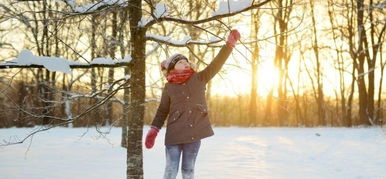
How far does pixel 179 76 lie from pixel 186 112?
13.1 inches

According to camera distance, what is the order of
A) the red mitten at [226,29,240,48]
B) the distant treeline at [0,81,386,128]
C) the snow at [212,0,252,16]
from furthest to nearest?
the distant treeline at [0,81,386,128] → the red mitten at [226,29,240,48] → the snow at [212,0,252,16]

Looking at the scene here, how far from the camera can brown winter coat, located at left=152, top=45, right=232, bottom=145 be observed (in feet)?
11.3

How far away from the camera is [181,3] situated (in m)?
3.73

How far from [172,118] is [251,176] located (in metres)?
2.45

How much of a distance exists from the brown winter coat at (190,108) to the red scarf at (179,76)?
0.14 feet

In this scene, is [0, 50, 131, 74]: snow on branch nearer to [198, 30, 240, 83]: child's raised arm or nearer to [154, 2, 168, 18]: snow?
[154, 2, 168, 18]: snow

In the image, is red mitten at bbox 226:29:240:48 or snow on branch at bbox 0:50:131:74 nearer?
snow on branch at bbox 0:50:131:74

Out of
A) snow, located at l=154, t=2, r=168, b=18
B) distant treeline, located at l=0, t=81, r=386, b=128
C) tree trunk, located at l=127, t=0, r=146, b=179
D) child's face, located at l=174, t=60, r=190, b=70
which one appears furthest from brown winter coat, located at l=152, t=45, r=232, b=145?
distant treeline, located at l=0, t=81, r=386, b=128

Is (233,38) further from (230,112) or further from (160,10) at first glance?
(230,112)

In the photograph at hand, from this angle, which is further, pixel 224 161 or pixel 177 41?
pixel 224 161

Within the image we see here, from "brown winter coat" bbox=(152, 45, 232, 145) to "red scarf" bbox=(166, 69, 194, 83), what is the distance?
0.04m

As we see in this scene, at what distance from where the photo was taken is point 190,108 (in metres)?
3.49

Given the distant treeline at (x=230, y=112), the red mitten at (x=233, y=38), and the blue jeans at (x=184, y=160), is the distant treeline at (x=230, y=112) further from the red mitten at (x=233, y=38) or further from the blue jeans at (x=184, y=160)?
the red mitten at (x=233, y=38)

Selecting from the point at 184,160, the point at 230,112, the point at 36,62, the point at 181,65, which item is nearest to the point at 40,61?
the point at 36,62
